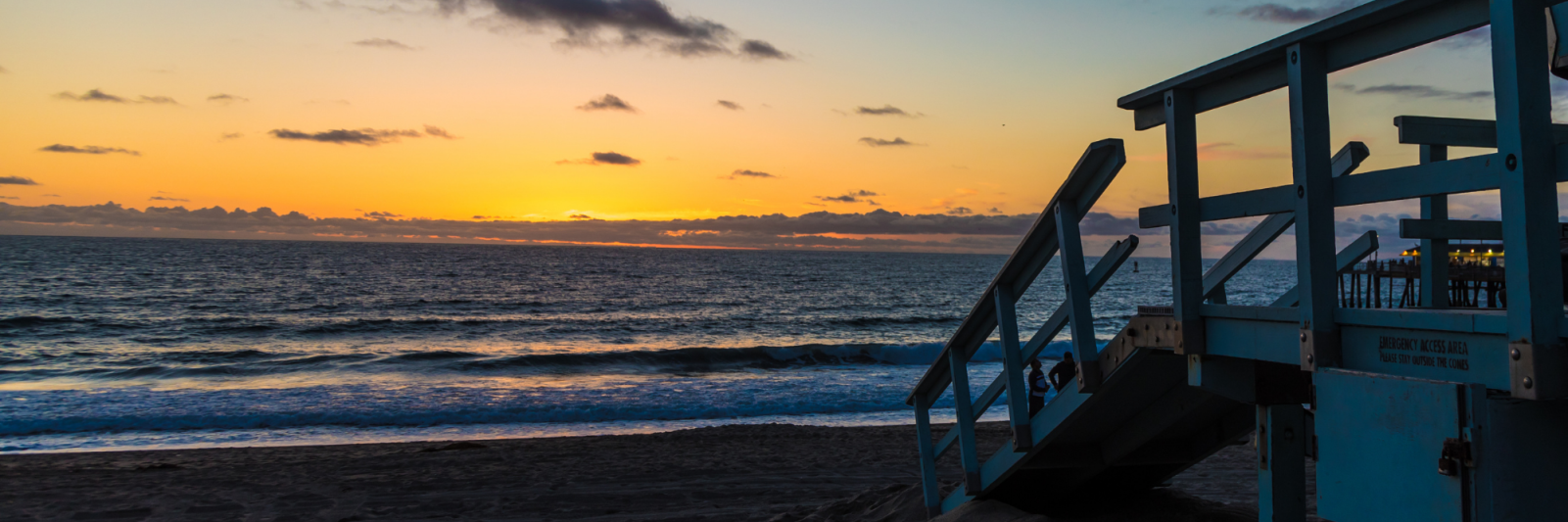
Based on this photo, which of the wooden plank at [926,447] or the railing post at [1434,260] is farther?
the wooden plank at [926,447]

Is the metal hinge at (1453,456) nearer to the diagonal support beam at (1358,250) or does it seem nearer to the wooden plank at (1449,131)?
the wooden plank at (1449,131)

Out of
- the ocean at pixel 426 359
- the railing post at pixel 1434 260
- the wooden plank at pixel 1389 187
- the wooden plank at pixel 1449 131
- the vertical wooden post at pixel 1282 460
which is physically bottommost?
the ocean at pixel 426 359

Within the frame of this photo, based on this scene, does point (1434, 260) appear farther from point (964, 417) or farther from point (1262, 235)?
point (964, 417)

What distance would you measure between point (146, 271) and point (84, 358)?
4925 cm

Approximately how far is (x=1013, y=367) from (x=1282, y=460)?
1.50 m

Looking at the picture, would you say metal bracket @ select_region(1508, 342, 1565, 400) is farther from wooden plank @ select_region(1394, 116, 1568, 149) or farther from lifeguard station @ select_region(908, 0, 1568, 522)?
wooden plank @ select_region(1394, 116, 1568, 149)

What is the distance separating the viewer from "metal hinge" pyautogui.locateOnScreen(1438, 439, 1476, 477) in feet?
7.07

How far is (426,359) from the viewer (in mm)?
25641

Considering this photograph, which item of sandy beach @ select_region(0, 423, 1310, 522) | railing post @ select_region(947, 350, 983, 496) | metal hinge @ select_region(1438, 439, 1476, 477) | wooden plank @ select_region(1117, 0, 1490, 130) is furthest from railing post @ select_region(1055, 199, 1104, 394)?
sandy beach @ select_region(0, 423, 1310, 522)

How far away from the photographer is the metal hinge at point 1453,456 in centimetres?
215

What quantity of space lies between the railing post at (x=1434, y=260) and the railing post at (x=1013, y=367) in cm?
185

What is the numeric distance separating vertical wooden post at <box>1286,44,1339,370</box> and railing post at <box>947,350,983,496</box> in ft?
8.39

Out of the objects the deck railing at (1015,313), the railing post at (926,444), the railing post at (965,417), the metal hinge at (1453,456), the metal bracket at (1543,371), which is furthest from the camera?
the railing post at (926,444)

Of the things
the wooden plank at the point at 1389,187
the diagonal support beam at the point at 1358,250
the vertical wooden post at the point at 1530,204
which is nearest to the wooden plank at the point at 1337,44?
the vertical wooden post at the point at 1530,204
